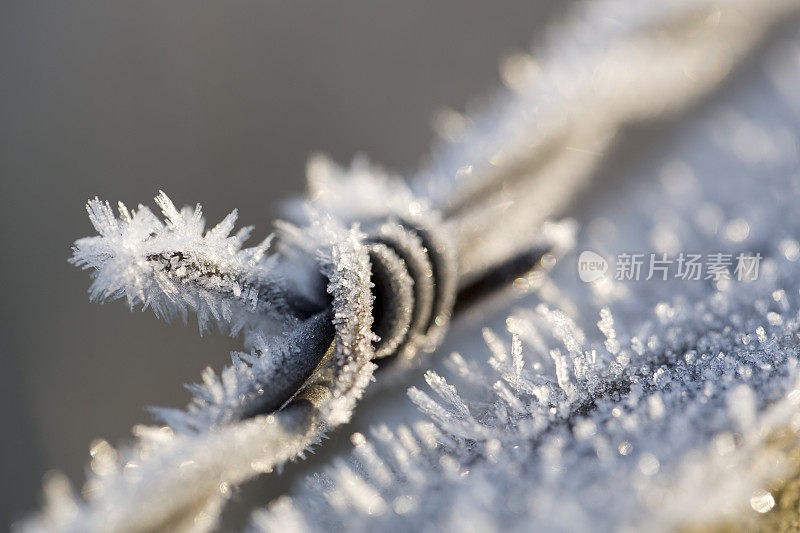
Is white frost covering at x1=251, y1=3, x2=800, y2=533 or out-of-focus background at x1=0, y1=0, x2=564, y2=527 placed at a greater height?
out-of-focus background at x1=0, y1=0, x2=564, y2=527

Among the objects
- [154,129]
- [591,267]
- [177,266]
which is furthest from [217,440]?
[154,129]

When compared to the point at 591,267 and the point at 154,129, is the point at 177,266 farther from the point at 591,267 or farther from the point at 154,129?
the point at 154,129

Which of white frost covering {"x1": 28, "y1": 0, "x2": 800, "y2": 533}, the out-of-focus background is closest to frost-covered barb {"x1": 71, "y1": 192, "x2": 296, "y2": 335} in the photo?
white frost covering {"x1": 28, "y1": 0, "x2": 800, "y2": 533}

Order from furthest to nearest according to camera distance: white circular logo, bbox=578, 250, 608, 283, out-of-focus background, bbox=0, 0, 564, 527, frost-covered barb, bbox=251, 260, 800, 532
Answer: out-of-focus background, bbox=0, 0, 564, 527 < white circular logo, bbox=578, 250, 608, 283 < frost-covered barb, bbox=251, 260, 800, 532

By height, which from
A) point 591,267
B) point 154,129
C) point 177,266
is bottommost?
point 591,267

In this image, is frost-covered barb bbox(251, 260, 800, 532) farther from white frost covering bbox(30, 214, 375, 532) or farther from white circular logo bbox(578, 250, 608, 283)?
white circular logo bbox(578, 250, 608, 283)

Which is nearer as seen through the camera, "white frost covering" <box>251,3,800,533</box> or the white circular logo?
"white frost covering" <box>251,3,800,533</box>

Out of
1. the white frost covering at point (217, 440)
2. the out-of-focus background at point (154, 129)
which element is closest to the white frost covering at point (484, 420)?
the white frost covering at point (217, 440)
